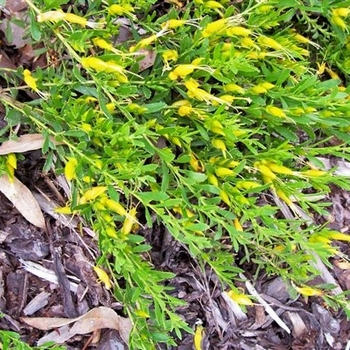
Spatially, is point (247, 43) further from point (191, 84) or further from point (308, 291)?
point (308, 291)

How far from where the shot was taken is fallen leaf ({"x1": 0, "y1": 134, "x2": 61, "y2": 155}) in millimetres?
2178

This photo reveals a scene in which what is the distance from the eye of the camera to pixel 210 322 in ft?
8.17

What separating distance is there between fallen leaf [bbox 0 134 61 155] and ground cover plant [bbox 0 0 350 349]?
30 mm

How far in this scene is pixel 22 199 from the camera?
227 centimetres

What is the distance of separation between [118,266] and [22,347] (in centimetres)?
44

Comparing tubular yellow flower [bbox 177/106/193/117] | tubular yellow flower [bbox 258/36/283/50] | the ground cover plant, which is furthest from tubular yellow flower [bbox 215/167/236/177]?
tubular yellow flower [bbox 258/36/283/50]

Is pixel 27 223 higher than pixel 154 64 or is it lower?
lower

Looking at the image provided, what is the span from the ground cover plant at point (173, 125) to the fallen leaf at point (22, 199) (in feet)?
0.20

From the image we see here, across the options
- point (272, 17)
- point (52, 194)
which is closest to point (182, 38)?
point (272, 17)

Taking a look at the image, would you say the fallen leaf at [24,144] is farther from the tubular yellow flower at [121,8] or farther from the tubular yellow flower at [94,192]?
the tubular yellow flower at [121,8]

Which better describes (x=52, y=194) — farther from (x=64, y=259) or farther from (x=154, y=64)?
(x=154, y=64)

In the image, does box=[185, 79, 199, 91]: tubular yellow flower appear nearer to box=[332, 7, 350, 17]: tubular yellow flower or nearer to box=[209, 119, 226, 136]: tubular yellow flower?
box=[209, 119, 226, 136]: tubular yellow flower

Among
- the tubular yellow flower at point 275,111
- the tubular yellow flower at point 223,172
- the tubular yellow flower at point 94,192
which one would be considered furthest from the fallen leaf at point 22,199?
the tubular yellow flower at point 275,111

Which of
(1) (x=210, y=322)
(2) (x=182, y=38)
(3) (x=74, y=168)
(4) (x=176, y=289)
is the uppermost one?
(2) (x=182, y=38)
